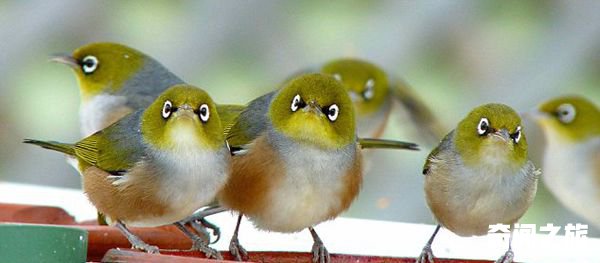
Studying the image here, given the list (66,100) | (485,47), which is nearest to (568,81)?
(485,47)

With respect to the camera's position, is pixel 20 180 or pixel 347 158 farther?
pixel 20 180

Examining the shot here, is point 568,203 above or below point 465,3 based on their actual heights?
below

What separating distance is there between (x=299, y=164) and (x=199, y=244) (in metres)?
0.28

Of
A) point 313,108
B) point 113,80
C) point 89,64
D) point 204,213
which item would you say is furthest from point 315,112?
point 89,64

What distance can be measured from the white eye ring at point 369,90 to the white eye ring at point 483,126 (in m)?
1.73

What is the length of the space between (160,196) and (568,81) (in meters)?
2.81

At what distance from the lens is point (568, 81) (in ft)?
15.2

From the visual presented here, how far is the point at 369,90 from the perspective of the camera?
13.5ft

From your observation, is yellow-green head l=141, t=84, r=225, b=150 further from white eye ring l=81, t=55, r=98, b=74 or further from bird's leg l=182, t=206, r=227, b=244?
white eye ring l=81, t=55, r=98, b=74

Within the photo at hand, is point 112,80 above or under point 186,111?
under

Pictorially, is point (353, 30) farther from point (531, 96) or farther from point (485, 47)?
point (531, 96)

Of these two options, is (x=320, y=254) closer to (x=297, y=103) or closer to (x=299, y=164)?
(x=299, y=164)

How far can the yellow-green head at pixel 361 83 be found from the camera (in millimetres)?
4056

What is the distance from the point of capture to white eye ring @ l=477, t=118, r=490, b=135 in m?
2.35
